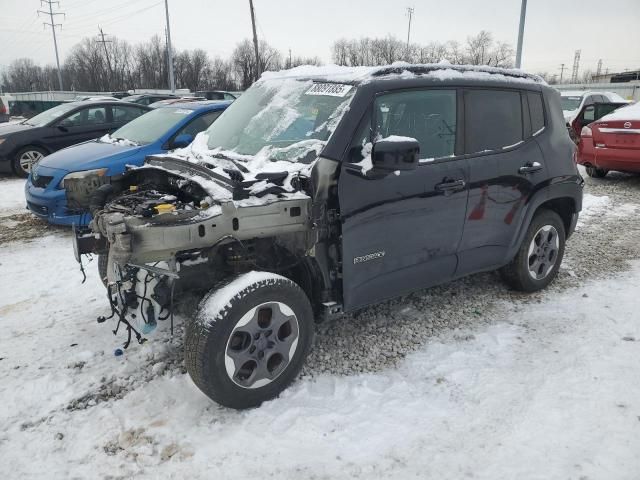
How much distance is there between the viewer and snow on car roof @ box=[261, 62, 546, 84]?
10.8ft

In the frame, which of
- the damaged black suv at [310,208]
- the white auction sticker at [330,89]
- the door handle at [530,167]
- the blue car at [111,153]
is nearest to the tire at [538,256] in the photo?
the damaged black suv at [310,208]

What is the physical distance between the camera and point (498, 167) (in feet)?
12.4

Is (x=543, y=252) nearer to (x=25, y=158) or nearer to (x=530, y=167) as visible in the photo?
(x=530, y=167)

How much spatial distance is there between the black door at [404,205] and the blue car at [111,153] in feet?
9.41

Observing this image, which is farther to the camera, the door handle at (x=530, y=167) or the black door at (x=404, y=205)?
the door handle at (x=530, y=167)

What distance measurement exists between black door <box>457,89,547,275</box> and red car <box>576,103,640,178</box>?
582cm

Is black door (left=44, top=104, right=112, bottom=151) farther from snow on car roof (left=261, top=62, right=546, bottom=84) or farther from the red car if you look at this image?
the red car

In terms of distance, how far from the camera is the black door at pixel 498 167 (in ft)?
12.1

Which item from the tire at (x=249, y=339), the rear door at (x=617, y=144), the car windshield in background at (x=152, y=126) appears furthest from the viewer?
the rear door at (x=617, y=144)

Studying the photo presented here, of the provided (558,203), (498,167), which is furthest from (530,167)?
(558,203)

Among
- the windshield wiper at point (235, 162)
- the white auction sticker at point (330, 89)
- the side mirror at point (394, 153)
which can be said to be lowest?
the windshield wiper at point (235, 162)

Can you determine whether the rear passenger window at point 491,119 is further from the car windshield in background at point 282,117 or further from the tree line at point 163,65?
the tree line at point 163,65

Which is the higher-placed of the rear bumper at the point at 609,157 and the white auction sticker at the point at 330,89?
the white auction sticker at the point at 330,89

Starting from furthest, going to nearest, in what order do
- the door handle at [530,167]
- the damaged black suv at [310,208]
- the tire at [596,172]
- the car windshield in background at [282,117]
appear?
the tire at [596,172] < the door handle at [530,167] < the car windshield in background at [282,117] < the damaged black suv at [310,208]
